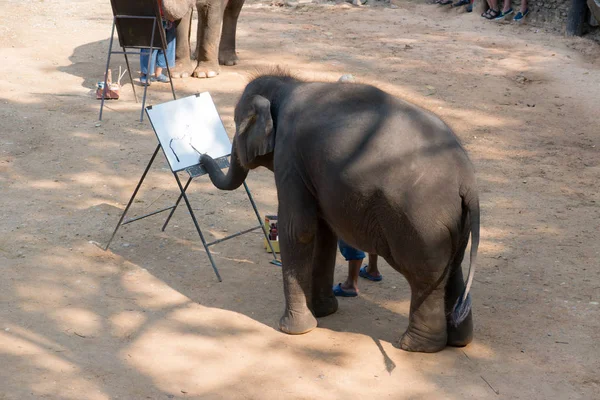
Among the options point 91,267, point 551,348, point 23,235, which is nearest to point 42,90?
point 23,235

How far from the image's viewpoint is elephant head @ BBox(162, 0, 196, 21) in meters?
10.9

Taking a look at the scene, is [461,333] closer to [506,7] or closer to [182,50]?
[182,50]

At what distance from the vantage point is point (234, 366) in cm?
510

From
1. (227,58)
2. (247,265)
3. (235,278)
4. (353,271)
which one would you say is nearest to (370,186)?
(353,271)

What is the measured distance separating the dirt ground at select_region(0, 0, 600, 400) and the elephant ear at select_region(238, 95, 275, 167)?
1.20 meters

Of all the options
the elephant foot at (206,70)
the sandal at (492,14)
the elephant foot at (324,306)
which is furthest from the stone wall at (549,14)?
the elephant foot at (324,306)

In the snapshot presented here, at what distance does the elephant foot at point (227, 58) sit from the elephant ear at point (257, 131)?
7515 millimetres

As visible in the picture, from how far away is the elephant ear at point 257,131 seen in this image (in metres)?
5.30

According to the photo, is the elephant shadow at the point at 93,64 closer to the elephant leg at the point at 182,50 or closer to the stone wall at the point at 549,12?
the elephant leg at the point at 182,50

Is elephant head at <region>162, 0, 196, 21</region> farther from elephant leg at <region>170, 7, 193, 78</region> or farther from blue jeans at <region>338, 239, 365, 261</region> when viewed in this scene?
blue jeans at <region>338, 239, 365, 261</region>

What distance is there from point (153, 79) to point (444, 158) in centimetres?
769

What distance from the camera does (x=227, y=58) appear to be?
42.0ft

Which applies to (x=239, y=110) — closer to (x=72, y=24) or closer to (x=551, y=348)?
(x=551, y=348)

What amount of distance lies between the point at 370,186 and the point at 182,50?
7.66 metres
